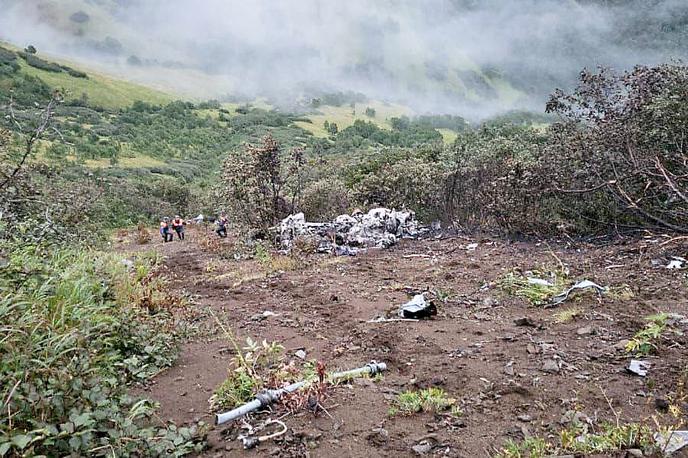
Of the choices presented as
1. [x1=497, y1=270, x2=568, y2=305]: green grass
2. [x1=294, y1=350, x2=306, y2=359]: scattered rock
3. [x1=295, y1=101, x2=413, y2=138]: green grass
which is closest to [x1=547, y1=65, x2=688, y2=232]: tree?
[x1=497, y1=270, x2=568, y2=305]: green grass

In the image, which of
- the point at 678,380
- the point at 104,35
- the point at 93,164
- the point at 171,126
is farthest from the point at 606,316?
the point at 104,35

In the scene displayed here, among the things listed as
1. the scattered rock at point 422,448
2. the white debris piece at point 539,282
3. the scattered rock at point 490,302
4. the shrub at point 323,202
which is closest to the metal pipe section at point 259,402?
the scattered rock at point 422,448

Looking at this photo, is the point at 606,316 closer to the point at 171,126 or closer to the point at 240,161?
the point at 240,161

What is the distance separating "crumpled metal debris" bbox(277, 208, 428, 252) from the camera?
10.4 m

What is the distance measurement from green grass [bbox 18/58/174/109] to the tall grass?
63.4 metres

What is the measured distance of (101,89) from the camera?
68.5 metres

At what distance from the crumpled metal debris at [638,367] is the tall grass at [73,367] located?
2.73 m

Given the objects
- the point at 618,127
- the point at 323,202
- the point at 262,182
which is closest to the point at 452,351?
the point at 618,127

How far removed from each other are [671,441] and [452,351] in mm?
1838

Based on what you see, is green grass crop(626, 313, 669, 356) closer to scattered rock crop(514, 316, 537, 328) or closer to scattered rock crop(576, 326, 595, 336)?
scattered rock crop(576, 326, 595, 336)

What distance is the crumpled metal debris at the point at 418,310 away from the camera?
483 centimetres

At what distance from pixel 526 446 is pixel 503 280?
3.87 metres

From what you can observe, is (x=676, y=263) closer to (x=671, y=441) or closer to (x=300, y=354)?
(x=671, y=441)

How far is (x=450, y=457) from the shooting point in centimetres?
233
